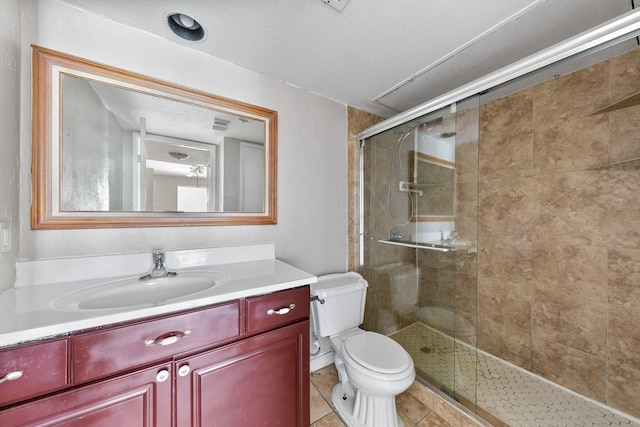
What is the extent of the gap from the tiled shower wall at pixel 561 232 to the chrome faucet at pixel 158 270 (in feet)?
4.30

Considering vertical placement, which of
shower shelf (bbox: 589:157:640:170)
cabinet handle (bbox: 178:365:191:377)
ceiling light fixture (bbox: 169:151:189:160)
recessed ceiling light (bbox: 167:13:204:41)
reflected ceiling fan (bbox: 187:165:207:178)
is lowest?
cabinet handle (bbox: 178:365:191:377)

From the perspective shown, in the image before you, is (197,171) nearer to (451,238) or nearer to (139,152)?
(139,152)

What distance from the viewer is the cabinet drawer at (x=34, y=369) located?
55cm

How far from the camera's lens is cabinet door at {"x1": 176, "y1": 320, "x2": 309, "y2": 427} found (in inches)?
30.9

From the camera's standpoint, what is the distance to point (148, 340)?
712 mm

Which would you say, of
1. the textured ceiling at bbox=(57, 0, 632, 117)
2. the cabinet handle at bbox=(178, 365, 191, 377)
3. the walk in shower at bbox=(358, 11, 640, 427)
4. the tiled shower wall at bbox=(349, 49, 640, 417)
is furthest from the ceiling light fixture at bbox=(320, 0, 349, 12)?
the cabinet handle at bbox=(178, 365, 191, 377)

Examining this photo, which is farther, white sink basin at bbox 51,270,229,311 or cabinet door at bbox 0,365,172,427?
white sink basin at bbox 51,270,229,311

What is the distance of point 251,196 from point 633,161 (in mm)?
2198

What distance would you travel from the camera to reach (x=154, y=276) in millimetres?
1040

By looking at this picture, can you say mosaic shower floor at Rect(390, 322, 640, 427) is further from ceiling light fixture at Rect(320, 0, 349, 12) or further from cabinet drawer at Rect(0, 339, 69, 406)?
ceiling light fixture at Rect(320, 0, 349, 12)

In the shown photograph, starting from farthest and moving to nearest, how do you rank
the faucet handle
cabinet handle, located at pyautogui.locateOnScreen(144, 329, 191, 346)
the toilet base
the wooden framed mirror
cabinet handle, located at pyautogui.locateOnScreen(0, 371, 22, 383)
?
1. the toilet base
2. the faucet handle
3. the wooden framed mirror
4. cabinet handle, located at pyautogui.locateOnScreen(144, 329, 191, 346)
5. cabinet handle, located at pyautogui.locateOnScreen(0, 371, 22, 383)

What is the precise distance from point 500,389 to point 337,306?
1.18m

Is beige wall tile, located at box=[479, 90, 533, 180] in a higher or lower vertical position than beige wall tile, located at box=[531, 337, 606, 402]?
higher

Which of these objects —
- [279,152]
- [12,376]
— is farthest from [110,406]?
[279,152]
